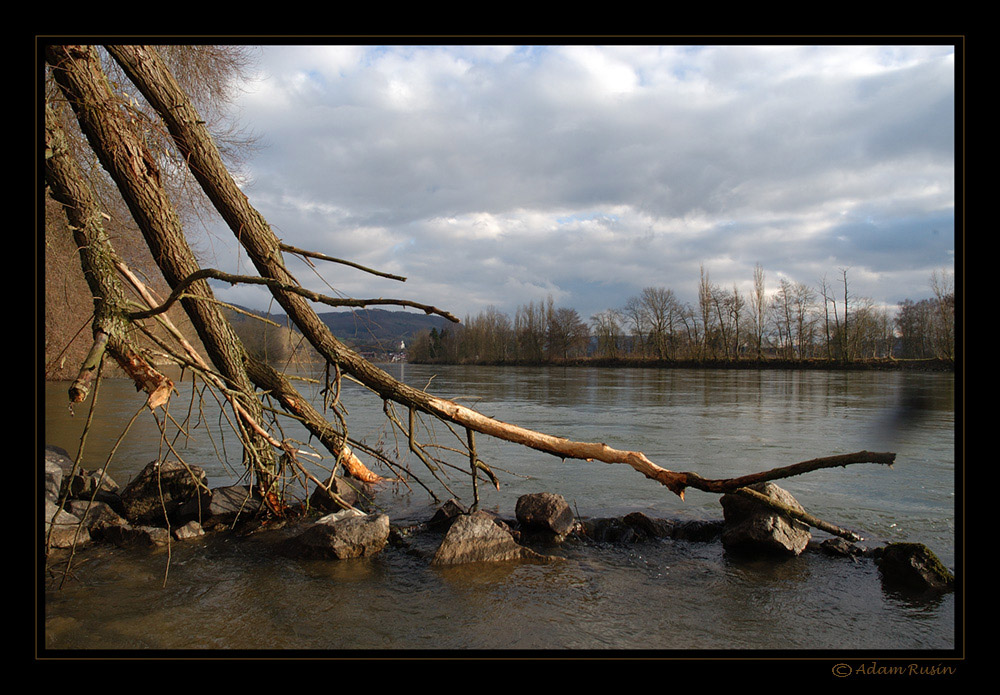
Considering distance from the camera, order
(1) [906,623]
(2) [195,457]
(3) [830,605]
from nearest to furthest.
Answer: (1) [906,623]
(3) [830,605]
(2) [195,457]

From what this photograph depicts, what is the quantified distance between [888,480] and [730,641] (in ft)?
19.3

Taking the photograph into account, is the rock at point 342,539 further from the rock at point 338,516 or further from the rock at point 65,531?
the rock at point 65,531

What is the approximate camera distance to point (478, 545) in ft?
16.3

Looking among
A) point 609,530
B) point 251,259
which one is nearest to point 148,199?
Answer: point 251,259

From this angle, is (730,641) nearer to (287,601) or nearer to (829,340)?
(287,601)

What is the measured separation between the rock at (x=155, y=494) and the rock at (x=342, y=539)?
1.54 metres

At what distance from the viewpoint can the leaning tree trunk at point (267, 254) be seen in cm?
572

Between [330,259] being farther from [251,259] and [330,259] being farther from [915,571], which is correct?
[915,571]

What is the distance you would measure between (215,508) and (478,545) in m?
2.84

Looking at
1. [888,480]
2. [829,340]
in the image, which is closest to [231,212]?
[888,480]

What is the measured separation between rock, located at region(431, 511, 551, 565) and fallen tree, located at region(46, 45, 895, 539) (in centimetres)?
92

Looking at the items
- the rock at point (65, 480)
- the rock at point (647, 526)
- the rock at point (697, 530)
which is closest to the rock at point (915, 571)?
the rock at point (697, 530)
